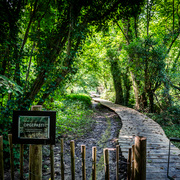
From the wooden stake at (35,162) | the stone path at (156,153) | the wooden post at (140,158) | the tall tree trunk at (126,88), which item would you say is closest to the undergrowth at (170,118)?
the stone path at (156,153)

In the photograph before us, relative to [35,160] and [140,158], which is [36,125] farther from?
[140,158]

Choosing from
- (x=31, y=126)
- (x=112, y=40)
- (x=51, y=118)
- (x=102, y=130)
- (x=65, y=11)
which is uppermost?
(x=112, y=40)

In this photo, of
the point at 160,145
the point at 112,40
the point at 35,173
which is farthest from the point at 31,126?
the point at 112,40

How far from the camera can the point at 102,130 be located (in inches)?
292

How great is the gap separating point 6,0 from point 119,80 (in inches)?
561

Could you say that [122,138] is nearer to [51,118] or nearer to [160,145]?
[160,145]

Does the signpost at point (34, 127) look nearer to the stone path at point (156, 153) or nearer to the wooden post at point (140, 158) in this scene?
the wooden post at point (140, 158)

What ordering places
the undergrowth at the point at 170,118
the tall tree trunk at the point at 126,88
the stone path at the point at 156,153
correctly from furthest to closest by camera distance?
1. the tall tree trunk at the point at 126,88
2. the undergrowth at the point at 170,118
3. the stone path at the point at 156,153

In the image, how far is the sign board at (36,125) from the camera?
1857 millimetres

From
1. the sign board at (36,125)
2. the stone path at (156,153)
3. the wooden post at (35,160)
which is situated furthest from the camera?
the stone path at (156,153)

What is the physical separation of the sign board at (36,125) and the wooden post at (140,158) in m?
1.31

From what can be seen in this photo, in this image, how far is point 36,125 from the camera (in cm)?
186

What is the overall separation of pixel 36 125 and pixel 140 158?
5.38ft

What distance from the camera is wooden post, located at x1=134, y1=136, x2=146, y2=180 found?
7.01ft
